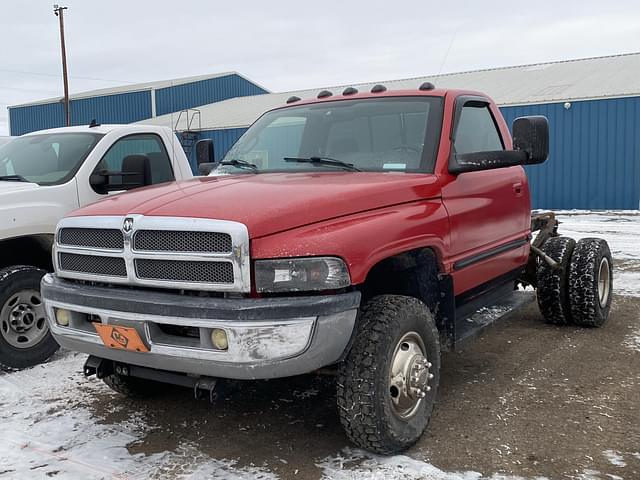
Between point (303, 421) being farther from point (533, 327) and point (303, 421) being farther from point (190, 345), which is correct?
point (533, 327)

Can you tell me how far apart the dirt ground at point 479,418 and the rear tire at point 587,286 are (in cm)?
53

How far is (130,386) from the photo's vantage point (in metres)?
4.25

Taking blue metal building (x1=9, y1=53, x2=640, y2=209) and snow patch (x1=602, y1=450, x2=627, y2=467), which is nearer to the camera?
snow patch (x1=602, y1=450, x2=627, y2=467)

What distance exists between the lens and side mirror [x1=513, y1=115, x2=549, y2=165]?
14.0ft

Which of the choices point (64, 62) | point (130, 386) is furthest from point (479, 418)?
point (64, 62)

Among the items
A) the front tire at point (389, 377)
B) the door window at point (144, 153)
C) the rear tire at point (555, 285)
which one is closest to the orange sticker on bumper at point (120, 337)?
the front tire at point (389, 377)

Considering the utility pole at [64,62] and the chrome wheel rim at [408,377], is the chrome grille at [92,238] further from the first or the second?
the utility pole at [64,62]

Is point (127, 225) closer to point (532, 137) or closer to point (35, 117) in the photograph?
point (532, 137)

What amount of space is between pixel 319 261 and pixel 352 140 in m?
1.50

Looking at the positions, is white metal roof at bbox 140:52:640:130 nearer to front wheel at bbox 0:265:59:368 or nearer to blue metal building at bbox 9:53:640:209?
blue metal building at bbox 9:53:640:209

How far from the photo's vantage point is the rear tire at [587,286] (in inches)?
226

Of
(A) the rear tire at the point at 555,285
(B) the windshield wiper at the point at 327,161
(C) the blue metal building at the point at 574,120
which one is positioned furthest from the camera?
(C) the blue metal building at the point at 574,120

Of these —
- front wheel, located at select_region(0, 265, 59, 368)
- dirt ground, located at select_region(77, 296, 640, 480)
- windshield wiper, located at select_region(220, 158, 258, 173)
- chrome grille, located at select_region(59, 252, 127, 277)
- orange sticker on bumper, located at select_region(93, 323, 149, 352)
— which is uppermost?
windshield wiper, located at select_region(220, 158, 258, 173)

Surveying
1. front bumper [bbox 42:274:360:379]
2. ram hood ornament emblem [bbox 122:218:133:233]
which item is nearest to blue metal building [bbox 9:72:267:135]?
ram hood ornament emblem [bbox 122:218:133:233]
